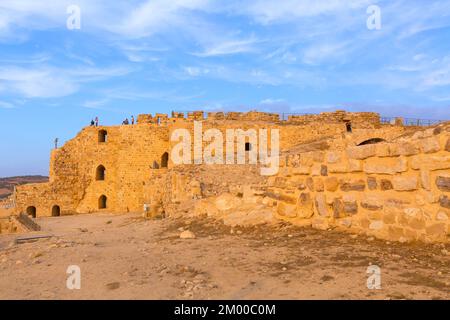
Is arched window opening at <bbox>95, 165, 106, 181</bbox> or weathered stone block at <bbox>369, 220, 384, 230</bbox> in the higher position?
arched window opening at <bbox>95, 165, 106, 181</bbox>

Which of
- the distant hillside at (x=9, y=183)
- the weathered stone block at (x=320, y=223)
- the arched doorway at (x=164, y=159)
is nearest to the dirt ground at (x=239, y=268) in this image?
the weathered stone block at (x=320, y=223)

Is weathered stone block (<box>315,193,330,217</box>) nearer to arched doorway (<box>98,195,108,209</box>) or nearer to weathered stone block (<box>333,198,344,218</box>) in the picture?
weathered stone block (<box>333,198,344,218</box>)

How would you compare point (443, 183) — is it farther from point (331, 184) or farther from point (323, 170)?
point (323, 170)

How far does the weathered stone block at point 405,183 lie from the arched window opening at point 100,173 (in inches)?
993

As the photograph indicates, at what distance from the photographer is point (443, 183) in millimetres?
4164

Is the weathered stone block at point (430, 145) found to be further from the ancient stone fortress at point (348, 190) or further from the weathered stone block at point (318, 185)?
the weathered stone block at point (318, 185)

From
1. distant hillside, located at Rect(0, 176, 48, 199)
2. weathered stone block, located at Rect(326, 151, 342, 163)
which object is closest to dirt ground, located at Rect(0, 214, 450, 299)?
weathered stone block, located at Rect(326, 151, 342, 163)

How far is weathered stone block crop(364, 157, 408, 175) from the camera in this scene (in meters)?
4.60

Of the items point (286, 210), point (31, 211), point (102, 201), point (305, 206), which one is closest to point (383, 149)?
point (305, 206)

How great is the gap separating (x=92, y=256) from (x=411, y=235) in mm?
3875

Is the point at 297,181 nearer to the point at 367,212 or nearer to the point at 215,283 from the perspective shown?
the point at 367,212

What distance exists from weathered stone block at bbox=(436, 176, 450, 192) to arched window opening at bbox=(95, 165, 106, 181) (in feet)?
84.3

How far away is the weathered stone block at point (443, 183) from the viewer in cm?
412
